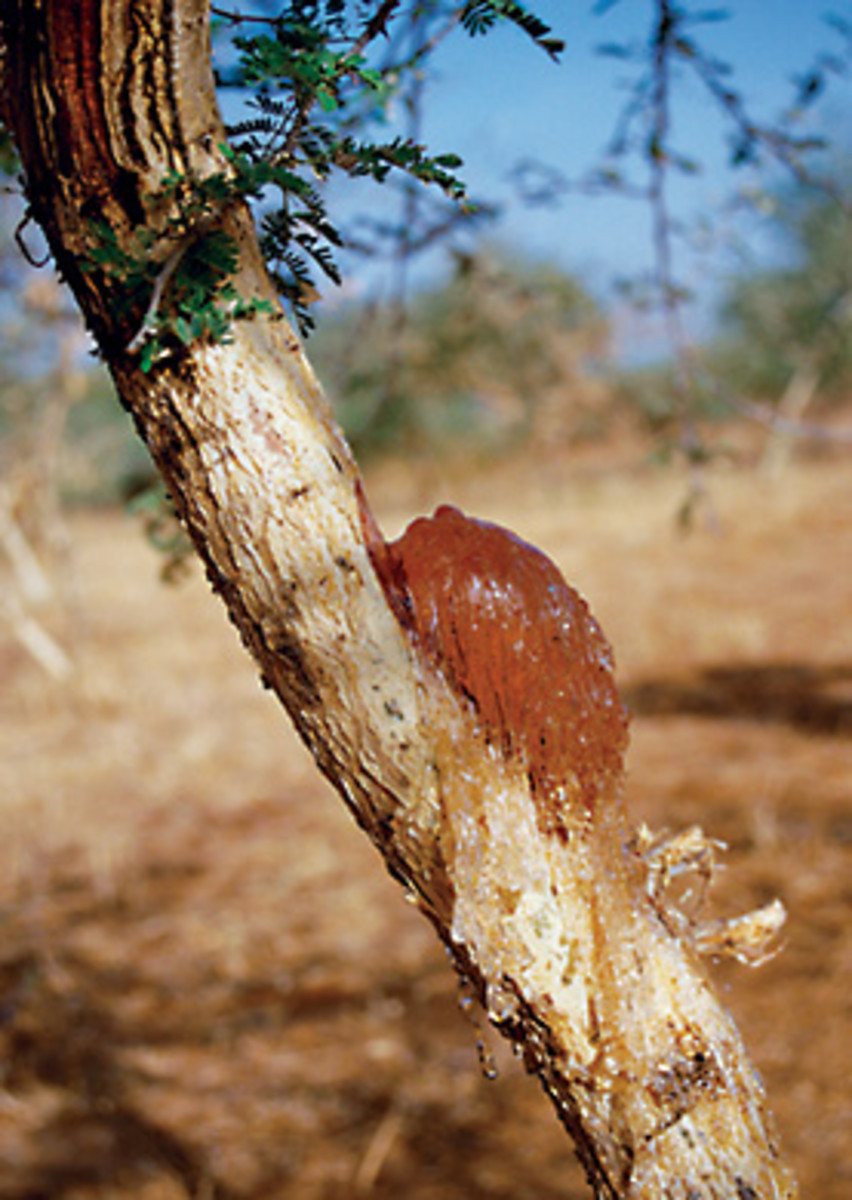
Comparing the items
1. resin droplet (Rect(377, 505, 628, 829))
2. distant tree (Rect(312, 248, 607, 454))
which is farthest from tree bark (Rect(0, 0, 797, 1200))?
distant tree (Rect(312, 248, 607, 454))

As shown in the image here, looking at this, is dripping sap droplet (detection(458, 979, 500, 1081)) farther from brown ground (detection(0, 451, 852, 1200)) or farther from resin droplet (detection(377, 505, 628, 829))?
resin droplet (detection(377, 505, 628, 829))

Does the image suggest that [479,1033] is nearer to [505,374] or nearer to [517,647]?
[517,647]

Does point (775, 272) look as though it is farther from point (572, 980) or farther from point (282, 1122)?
point (572, 980)

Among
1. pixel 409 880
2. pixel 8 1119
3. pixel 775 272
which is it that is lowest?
pixel 8 1119

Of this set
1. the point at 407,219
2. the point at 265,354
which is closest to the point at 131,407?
the point at 265,354

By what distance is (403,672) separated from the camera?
114 cm

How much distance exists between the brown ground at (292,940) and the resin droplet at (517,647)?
1.21ft

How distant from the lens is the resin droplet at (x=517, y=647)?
1.17 m

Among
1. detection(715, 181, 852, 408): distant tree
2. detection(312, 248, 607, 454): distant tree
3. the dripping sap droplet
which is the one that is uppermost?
detection(715, 181, 852, 408): distant tree

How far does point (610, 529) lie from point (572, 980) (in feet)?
51.5

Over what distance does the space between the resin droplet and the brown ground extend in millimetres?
370

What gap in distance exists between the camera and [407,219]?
2.89 m

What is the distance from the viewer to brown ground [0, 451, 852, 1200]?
144 inches

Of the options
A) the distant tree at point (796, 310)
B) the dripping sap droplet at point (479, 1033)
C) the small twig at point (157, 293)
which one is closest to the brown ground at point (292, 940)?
the dripping sap droplet at point (479, 1033)
